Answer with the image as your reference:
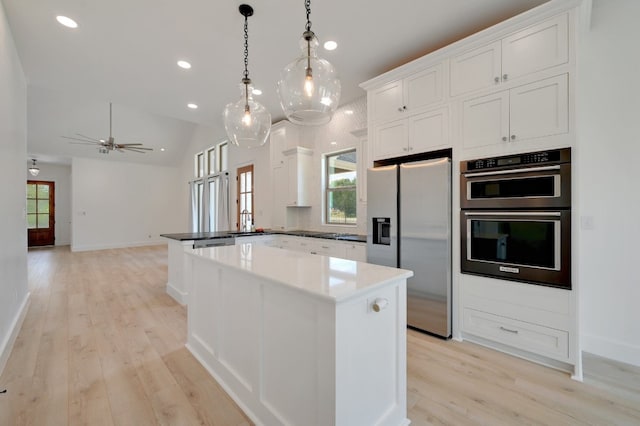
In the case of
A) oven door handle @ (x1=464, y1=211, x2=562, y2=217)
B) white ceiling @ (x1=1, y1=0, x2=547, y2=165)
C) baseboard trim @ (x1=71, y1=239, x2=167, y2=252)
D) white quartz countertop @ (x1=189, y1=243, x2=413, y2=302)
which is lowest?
baseboard trim @ (x1=71, y1=239, x2=167, y2=252)

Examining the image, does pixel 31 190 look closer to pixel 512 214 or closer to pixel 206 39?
pixel 206 39

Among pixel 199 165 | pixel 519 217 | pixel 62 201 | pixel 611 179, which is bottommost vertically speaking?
pixel 519 217

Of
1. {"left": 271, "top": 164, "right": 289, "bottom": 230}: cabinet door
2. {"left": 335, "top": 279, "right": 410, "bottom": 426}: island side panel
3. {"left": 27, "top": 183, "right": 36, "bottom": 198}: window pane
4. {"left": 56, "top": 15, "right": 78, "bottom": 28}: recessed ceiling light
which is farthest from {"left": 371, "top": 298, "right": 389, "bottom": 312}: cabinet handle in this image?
{"left": 27, "top": 183, "right": 36, "bottom": 198}: window pane

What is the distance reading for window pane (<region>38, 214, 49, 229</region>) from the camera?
9.35m

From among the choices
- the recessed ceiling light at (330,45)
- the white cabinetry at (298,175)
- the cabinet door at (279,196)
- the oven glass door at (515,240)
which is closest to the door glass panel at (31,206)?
the cabinet door at (279,196)

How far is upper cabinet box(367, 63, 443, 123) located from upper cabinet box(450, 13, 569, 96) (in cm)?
18

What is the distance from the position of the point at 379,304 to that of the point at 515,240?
166 cm

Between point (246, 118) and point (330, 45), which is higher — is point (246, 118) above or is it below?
below

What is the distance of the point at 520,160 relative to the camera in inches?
88.5

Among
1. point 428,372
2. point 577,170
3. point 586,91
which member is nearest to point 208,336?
point 428,372

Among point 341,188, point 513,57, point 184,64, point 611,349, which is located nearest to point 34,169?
point 184,64

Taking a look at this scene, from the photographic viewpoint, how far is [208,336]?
2189 mm

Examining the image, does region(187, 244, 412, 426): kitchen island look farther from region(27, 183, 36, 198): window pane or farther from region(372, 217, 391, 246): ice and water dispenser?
region(27, 183, 36, 198): window pane

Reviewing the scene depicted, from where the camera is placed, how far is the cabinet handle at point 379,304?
51.7 inches
